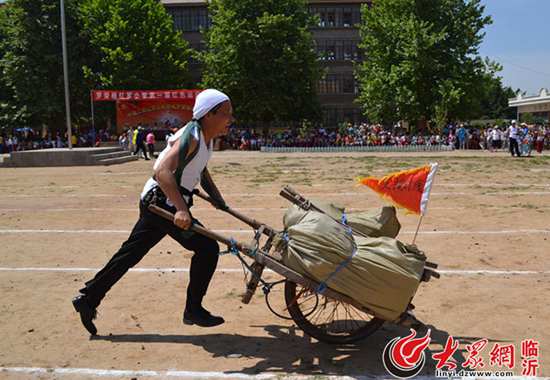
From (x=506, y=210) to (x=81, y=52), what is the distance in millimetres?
40865

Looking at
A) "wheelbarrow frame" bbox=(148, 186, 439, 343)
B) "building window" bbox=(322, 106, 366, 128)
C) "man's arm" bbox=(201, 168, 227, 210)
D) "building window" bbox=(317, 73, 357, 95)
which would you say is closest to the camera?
"wheelbarrow frame" bbox=(148, 186, 439, 343)

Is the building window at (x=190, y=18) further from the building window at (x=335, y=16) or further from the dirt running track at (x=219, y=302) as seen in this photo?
the dirt running track at (x=219, y=302)

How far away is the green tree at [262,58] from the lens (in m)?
42.7

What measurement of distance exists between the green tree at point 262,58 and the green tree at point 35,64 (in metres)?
11.3

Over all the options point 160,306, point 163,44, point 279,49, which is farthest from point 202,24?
point 160,306

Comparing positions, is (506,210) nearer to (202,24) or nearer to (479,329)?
(479,329)

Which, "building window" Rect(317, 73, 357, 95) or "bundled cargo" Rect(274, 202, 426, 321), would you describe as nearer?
"bundled cargo" Rect(274, 202, 426, 321)

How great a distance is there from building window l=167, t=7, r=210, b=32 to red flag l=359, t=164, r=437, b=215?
62.3 m

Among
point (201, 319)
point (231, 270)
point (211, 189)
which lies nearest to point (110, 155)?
point (231, 270)

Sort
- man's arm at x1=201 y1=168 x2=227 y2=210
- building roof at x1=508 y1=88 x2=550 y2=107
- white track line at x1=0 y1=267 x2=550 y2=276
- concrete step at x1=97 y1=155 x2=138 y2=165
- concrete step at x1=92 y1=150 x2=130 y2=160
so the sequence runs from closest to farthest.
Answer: man's arm at x1=201 y1=168 x2=227 y2=210 → white track line at x1=0 y1=267 x2=550 y2=276 → concrete step at x1=97 y1=155 x2=138 y2=165 → concrete step at x1=92 y1=150 x2=130 y2=160 → building roof at x1=508 y1=88 x2=550 y2=107

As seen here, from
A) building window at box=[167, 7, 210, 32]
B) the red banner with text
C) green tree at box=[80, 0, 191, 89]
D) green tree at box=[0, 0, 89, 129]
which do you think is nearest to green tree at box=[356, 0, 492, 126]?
the red banner with text

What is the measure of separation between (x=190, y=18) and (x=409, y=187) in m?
63.5

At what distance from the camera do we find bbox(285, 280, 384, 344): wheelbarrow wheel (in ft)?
13.5

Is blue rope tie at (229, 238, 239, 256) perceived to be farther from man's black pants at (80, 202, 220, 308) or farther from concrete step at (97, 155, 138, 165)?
concrete step at (97, 155, 138, 165)
